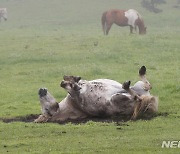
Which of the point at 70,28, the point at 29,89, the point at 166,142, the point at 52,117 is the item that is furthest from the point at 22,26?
the point at 166,142

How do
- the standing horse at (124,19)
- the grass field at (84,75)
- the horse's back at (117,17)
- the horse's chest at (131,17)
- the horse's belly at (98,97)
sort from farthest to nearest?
1. the horse's back at (117,17)
2. the horse's chest at (131,17)
3. the standing horse at (124,19)
4. the horse's belly at (98,97)
5. the grass field at (84,75)

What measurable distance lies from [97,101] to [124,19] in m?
25.6

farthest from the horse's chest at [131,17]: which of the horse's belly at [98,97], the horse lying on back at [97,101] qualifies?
the horse's belly at [98,97]

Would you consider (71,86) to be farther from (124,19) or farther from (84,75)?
(124,19)

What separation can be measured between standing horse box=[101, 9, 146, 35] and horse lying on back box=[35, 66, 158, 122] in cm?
2344

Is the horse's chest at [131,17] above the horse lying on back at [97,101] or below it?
above

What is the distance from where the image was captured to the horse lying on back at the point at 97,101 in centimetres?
1062

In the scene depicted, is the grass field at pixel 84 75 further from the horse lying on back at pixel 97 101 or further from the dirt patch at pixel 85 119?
the horse lying on back at pixel 97 101

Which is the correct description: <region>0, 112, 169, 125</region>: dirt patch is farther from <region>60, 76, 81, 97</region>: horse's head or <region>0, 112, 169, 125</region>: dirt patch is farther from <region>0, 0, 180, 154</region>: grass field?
<region>60, 76, 81, 97</region>: horse's head

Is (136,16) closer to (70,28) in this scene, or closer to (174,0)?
(70,28)

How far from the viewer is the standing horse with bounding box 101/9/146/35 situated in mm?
34638

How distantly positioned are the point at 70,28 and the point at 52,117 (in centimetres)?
2710

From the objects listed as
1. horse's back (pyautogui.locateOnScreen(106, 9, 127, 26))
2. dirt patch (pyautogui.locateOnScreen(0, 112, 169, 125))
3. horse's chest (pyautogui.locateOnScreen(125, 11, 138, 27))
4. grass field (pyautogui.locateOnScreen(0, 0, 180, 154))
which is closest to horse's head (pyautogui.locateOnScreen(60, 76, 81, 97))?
dirt patch (pyautogui.locateOnScreen(0, 112, 169, 125))

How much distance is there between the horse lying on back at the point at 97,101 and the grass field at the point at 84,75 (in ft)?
1.54
